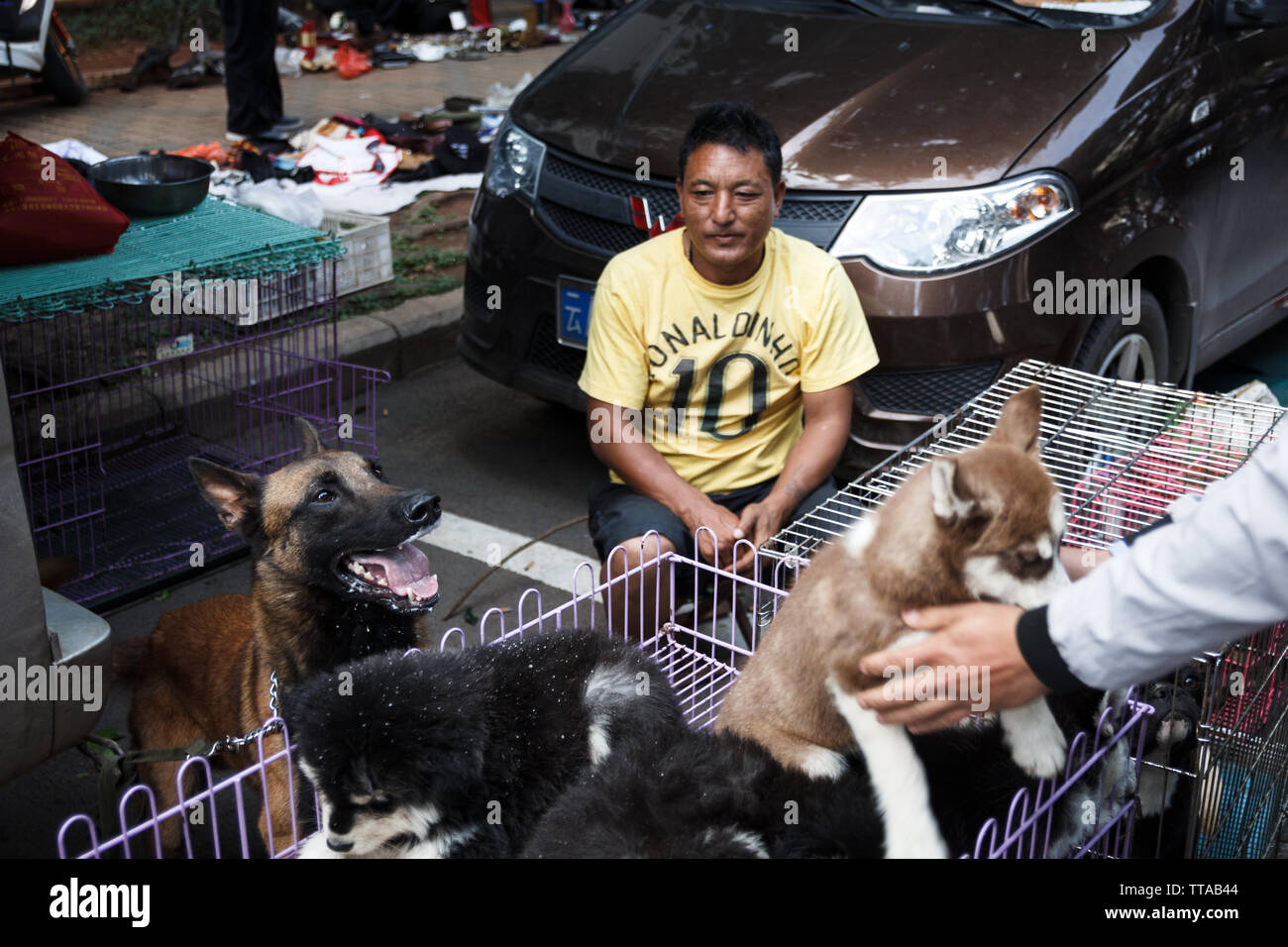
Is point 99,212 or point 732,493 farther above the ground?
point 99,212

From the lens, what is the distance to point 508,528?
567 cm

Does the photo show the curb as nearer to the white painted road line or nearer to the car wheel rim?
the white painted road line

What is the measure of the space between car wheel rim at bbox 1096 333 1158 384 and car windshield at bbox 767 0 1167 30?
1.35m

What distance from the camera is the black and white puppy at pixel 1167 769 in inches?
107

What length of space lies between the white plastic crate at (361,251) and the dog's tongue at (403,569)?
3581 mm

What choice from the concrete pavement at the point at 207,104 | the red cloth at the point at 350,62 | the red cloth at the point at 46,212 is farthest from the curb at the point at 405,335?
the red cloth at the point at 350,62

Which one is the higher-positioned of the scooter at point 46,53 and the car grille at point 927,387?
the scooter at point 46,53

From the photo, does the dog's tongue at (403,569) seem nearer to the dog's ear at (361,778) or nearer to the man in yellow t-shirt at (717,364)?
the man in yellow t-shirt at (717,364)

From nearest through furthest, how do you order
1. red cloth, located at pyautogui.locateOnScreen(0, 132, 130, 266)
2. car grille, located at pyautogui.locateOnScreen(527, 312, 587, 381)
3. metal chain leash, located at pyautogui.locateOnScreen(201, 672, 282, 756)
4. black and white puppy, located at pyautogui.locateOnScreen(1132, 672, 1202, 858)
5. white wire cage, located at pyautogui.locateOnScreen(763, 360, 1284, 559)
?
metal chain leash, located at pyautogui.locateOnScreen(201, 672, 282, 756) → black and white puppy, located at pyautogui.locateOnScreen(1132, 672, 1202, 858) → white wire cage, located at pyautogui.locateOnScreen(763, 360, 1284, 559) → red cloth, located at pyautogui.locateOnScreen(0, 132, 130, 266) → car grille, located at pyautogui.locateOnScreen(527, 312, 587, 381)

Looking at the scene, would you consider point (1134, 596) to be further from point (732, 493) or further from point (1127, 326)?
point (1127, 326)

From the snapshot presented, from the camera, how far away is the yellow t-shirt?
409cm

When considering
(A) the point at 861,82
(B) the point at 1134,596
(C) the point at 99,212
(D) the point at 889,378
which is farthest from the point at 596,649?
(A) the point at 861,82

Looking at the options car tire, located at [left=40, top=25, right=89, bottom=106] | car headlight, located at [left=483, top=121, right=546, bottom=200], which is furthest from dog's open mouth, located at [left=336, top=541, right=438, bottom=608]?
car tire, located at [left=40, top=25, right=89, bottom=106]
